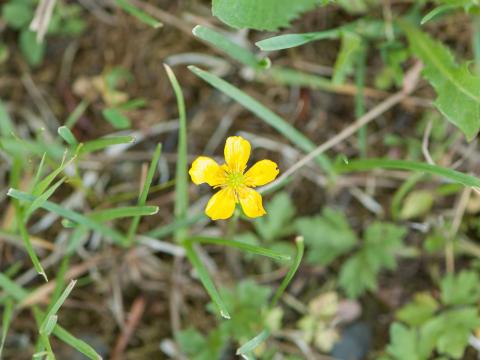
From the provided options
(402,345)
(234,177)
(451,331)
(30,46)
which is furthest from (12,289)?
→ (451,331)

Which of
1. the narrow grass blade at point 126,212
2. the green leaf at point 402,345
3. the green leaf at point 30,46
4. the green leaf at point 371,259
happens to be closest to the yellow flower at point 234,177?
the narrow grass blade at point 126,212

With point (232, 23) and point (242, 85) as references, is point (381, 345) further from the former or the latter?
point (232, 23)

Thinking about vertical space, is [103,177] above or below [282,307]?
above

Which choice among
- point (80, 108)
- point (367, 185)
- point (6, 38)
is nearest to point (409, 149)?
point (367, 185)

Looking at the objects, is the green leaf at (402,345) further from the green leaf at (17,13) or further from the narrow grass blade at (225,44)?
the green leaf at (17,13)

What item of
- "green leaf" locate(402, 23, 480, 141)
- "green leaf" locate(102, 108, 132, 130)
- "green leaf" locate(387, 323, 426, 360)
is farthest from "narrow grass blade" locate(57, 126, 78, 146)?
"green leaf" locate(387, 323, 426, 360)
